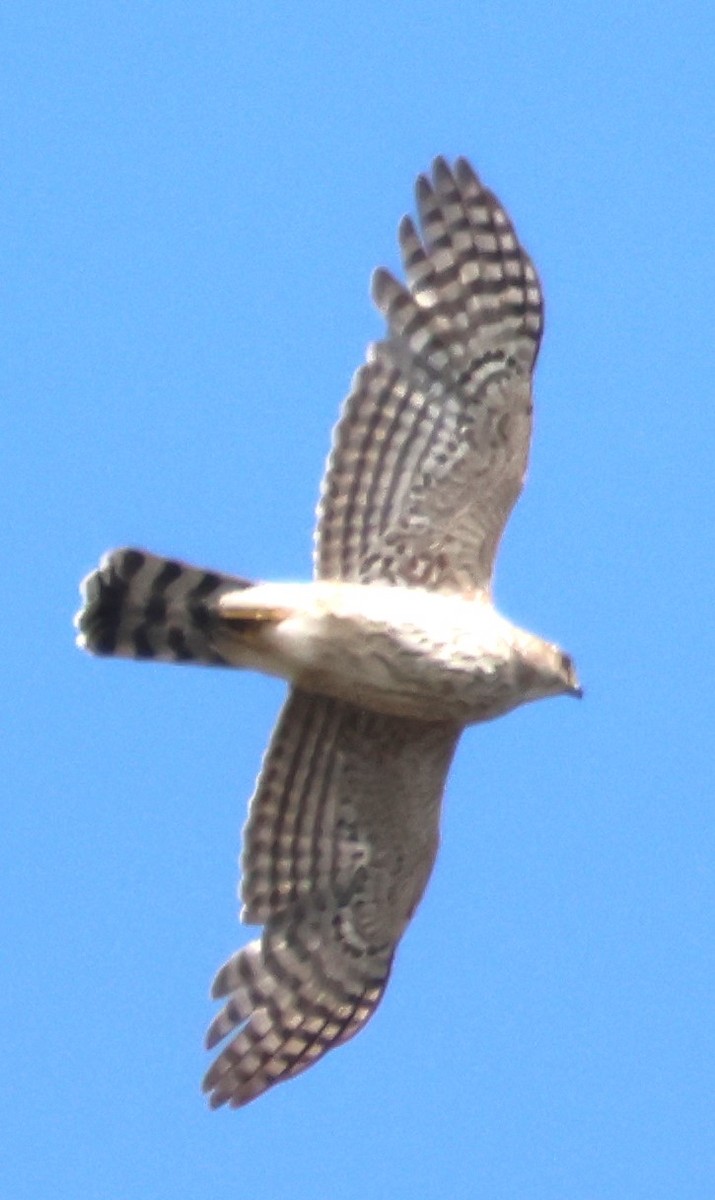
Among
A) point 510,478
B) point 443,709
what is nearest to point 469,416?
point 510,478

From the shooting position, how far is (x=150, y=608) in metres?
12.9

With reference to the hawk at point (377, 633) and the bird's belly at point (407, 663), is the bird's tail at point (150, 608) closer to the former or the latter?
the hawk at point (377, 633)

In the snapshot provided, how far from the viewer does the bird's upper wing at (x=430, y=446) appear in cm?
1317

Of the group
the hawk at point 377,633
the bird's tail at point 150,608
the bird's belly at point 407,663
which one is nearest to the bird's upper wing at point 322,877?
the hawk at point 377,633

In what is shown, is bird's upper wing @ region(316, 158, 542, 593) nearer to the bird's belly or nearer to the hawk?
the hawk

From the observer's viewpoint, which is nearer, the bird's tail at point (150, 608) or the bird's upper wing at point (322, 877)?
the bird's tail at point (150, 608)

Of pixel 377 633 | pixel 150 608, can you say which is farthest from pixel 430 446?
pixel 150 608

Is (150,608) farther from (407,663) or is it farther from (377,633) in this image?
(407,663)

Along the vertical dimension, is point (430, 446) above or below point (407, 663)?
above

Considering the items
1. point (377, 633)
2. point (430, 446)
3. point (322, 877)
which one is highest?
point (430, 446)

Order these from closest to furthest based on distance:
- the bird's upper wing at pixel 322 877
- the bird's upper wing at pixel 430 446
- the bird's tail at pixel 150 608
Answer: the bird's tail at pixel 150 608 → the bird's upper wing at pixel 430 446 → the bird's upper wing at pixel 322 877

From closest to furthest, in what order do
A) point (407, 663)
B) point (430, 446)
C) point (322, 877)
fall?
point (407, 663), point (430, 446), point (322, 877)

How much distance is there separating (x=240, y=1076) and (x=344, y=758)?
1.40 m

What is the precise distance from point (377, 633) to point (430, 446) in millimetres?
883
